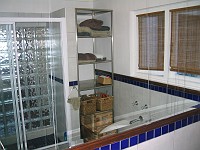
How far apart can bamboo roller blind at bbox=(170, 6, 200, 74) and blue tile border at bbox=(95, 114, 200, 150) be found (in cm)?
43

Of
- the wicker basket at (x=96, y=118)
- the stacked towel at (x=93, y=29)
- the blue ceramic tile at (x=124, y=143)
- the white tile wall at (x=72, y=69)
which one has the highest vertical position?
the stacked towel at (x=93, y=29)

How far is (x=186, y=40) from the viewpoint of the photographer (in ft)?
4.96

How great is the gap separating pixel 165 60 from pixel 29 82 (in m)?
1.21

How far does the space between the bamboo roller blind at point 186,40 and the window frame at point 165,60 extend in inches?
1.4

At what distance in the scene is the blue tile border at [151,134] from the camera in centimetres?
94

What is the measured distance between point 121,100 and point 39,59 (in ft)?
3.22

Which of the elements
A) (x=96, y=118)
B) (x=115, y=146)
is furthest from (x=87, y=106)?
(x=115, y=146)

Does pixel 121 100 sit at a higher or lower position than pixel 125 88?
lower

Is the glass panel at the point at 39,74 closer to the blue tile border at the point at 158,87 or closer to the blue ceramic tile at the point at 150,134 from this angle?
the blue tile border at the point at 158,87

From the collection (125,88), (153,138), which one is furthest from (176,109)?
(125,88)

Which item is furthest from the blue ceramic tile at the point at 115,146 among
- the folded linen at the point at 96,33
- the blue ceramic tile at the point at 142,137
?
the folded linen at the point at 96,33

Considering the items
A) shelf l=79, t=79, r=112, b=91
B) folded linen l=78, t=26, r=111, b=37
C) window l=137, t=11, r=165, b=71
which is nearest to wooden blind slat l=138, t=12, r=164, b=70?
window l=137, t=11, r=165, b=71

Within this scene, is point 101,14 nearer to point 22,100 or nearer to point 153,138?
point 22,100

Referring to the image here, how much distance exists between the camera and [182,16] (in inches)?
59.1
